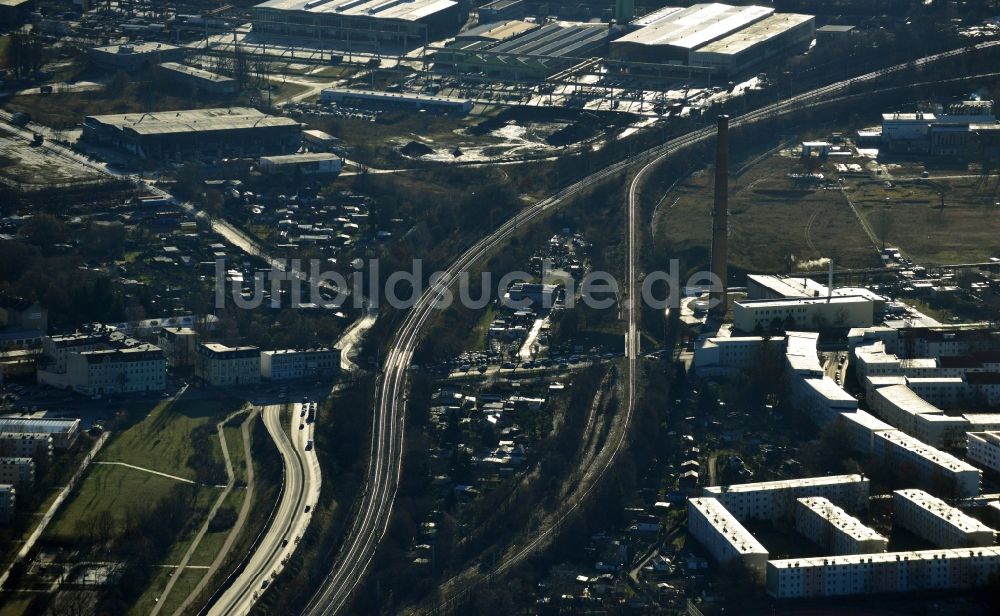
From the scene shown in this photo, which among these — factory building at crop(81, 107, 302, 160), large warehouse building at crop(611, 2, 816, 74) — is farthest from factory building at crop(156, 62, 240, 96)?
large warehouse building at crop(611, 2, 816, 74)

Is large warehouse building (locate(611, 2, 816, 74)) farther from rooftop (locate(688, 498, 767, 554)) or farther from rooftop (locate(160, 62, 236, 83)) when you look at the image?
rooftop (locate(688, 498, 767, 554))

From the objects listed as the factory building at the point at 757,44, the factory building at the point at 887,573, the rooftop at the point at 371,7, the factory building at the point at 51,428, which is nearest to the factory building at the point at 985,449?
the factory building at the point at 887,573

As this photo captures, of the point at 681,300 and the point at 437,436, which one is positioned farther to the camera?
the point at 681,300

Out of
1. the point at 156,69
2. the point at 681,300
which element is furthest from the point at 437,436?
the point at 156,69

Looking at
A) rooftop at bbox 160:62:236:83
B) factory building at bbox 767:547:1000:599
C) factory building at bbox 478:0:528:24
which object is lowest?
factory building at bbox 767:547:1000:599

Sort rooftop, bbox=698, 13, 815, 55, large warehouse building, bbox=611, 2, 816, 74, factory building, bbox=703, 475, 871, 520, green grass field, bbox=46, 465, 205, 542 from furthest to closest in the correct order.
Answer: rooftop, bbox=698, 13, 815, 55, large warehouse building, bbox=611, 2, 816, 74, factory building, bbox=703, 475, 871, 520, green grass field, bbox=46, 465, 205, 542

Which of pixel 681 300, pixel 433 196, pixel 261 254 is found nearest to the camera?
pixel 681 300

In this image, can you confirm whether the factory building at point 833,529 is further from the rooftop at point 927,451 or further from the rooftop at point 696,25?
the rooftop at point 696,25

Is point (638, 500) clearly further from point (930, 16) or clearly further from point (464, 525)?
point (930, 16)

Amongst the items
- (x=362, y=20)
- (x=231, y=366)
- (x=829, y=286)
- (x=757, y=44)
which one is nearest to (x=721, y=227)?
(x=829, y=286)
